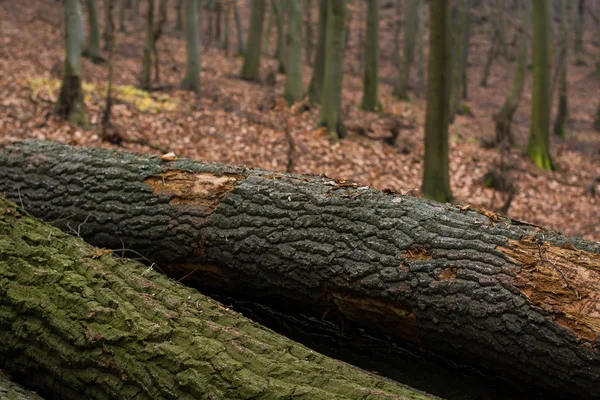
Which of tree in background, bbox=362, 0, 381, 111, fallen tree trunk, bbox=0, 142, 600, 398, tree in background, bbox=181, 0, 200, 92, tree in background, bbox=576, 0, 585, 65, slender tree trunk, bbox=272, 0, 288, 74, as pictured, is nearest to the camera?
fallen tree trunk, bbox=0, 142, 600, 398

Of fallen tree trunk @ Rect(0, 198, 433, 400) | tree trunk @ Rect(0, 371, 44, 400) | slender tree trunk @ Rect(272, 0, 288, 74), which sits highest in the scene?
slender tree trunk @ Rect(272, 0, 288, 74)

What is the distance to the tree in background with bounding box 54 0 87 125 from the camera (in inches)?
348

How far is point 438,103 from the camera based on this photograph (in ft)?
24.8

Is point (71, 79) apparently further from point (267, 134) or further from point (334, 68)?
point (334, 68)

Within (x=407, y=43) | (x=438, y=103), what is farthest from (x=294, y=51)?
(x=407, y=43)

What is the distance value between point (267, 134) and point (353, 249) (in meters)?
7.41

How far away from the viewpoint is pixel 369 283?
3.28 m

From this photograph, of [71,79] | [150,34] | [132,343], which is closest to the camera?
[132,343]

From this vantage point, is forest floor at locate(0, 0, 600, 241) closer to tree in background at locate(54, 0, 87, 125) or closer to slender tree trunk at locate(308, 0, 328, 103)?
tree in background at locate(54, 0, 87, 125)

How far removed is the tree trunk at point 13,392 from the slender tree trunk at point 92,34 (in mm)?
13964

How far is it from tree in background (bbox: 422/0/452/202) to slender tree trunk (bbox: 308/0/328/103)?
21.3 ft

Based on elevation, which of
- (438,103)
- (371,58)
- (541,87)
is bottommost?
(438,103)

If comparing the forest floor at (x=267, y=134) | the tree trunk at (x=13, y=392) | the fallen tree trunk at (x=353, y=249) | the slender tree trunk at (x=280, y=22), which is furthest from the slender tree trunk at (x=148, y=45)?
the tree trunk at (x=13, y=392)

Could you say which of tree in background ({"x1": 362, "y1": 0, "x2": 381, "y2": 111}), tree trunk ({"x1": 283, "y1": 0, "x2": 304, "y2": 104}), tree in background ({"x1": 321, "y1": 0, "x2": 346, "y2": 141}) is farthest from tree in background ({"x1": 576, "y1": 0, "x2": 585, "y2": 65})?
tree in background ({"x1": 321, "y1": 0, "x2": 346, "y2": 141})
